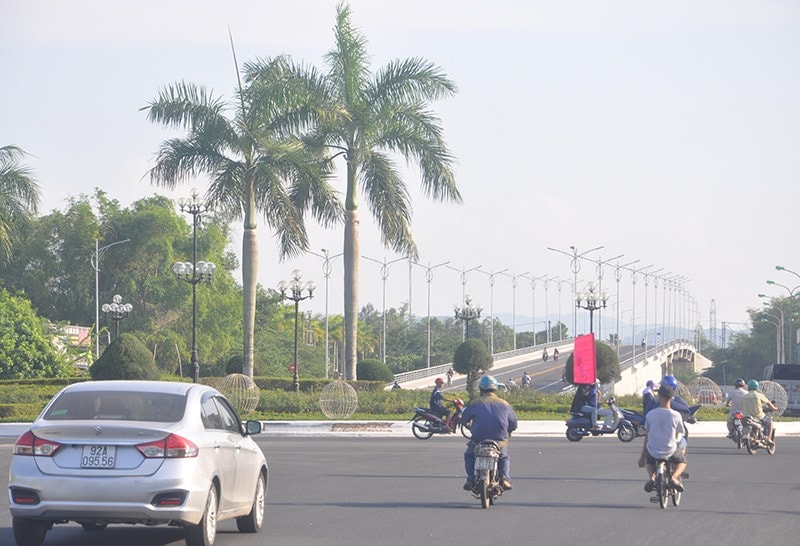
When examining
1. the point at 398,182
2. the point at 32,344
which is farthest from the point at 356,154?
the point at 32,344

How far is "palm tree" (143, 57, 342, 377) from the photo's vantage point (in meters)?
45.8

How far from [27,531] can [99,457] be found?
1193 millimetres

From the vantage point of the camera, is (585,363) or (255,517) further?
(585,363)

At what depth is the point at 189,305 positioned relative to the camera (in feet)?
279

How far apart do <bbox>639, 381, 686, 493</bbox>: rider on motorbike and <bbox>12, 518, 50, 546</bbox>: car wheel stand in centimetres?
804

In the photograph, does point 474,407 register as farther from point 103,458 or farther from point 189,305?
point 189,305

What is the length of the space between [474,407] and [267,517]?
3363 mm

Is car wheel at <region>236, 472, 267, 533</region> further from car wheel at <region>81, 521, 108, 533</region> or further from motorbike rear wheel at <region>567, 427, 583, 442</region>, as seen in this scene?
motorbike rear wheel at <region>567, 427, 583, 442</region>

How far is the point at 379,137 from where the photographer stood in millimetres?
47250

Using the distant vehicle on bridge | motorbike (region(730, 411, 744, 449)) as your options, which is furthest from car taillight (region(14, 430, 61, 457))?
the distant vehicle on bridge

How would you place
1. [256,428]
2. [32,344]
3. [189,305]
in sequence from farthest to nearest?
[189,305] < [32,344] < [256,428]

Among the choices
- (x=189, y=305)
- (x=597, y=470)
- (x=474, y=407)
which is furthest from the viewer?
(x=189, y=305)

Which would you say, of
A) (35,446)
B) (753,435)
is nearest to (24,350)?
(753,435)

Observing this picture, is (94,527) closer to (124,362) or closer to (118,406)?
(118,406)
